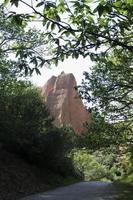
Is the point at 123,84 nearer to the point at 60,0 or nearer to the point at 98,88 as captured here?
the point at 98,88

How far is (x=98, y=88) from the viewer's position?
24656mm

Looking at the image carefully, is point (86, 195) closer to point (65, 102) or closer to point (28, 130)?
point (28, 130)

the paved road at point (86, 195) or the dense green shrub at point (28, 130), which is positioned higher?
the dense green shrub at point (28, 130)

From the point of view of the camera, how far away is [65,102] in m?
115

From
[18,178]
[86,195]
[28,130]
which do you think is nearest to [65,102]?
[28,130]

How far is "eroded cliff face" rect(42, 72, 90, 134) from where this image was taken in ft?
374

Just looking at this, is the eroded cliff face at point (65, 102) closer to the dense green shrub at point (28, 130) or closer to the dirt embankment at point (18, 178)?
the dense green shrub at point (28, 130)

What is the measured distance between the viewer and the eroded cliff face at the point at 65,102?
374ft

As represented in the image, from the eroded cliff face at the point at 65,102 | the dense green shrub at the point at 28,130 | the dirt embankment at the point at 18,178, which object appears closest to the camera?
the dirt embankment at the point at 18,178

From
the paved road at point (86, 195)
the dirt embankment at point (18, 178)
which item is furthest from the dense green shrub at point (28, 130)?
the paved road at point (86, 195)

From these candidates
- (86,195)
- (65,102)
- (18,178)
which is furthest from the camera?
(65,102)

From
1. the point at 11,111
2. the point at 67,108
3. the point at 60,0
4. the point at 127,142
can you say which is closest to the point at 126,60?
the point at 127,142


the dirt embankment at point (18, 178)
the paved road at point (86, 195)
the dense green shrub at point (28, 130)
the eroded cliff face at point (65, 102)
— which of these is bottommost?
the paved road at point (86, 195)

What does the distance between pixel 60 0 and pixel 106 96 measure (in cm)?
1971
